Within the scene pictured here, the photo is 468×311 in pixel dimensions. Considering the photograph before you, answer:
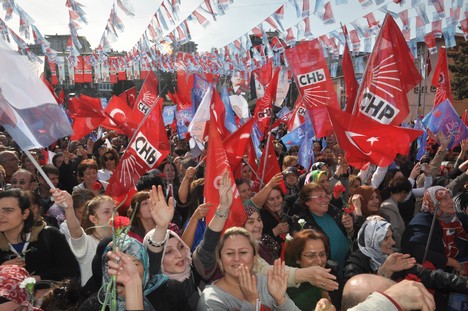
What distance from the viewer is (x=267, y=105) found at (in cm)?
971

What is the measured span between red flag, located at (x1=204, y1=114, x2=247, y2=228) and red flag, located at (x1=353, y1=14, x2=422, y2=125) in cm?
196

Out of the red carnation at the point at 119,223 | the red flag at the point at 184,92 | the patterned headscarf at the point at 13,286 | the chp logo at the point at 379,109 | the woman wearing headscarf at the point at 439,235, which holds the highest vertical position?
the red flag at the point at 184,92

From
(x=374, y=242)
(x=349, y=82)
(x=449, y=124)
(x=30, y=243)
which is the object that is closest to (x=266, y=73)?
(x=449, y=124)

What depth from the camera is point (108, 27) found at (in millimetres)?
8500

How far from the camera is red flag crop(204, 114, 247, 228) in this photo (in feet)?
13.9

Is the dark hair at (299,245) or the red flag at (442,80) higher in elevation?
the red flag at (442,80)

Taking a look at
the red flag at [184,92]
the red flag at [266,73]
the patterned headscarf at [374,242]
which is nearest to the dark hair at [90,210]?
the patterned headscarf at [374,242]

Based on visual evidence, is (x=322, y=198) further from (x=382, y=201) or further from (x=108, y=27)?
(x=108, y=27)

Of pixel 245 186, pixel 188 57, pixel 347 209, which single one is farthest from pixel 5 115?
pixel 188 57

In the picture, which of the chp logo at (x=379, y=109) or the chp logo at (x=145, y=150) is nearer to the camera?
the chp logo at (x=379, y=109)

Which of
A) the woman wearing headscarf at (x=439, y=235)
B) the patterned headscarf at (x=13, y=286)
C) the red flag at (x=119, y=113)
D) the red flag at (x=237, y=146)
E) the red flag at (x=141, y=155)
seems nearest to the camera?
the patterned headscarf at (x=13, y=286)

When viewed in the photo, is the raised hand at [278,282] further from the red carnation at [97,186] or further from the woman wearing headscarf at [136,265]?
the red carnation at [97,186]

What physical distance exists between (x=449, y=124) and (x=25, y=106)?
324 inches

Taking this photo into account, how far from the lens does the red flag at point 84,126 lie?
37.2 feet
